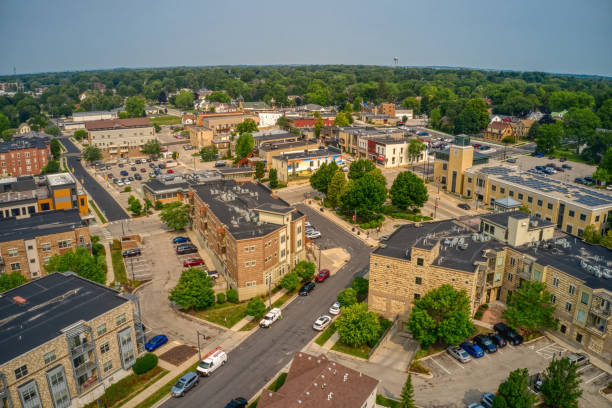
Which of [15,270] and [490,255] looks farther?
[15,270]

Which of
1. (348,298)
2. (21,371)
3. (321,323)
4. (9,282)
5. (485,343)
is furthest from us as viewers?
(9,282)

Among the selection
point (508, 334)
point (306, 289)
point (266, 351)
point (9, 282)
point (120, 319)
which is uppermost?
point (120, 319)

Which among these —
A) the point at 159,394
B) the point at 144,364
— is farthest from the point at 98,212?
the point at 159,394

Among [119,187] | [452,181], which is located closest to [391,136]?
[452,181]

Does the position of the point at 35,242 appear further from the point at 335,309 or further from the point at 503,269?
the point at 503,269

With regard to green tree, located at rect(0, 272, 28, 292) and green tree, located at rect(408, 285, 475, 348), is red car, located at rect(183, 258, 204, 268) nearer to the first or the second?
green tree, located at rect(0, 272, 28, 292)

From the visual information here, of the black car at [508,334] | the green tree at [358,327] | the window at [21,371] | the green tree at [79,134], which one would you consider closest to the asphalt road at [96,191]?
the green tree at [79,134]

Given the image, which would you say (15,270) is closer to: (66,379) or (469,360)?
(66,379)
